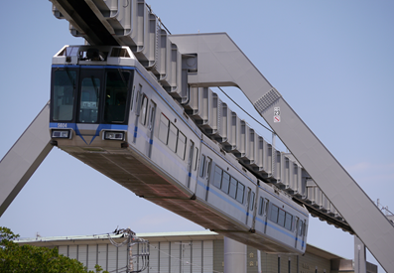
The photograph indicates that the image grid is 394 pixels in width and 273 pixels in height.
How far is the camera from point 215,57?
21.9 m

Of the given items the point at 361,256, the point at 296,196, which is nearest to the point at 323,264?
the point at 361,256

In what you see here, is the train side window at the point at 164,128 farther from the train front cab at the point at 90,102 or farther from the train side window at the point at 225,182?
the train side window at the point at 225,182

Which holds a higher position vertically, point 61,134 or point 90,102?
point 90,102

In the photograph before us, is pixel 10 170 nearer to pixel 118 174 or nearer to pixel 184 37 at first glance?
pixel 118 174

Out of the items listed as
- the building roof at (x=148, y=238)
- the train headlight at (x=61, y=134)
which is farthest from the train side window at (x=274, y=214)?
the building roof at (x=148, y=238)

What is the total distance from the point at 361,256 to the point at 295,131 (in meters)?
40.9

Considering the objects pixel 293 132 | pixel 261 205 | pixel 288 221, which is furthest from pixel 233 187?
pixel 288 221

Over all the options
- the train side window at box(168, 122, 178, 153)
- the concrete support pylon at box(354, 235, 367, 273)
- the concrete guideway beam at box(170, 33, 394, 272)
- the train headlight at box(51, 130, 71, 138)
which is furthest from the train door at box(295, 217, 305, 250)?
the train headlight at box(51, 130, 71, 138)

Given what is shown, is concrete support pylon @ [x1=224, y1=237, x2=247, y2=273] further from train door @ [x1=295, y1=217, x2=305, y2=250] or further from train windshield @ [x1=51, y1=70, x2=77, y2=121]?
train windshield @ [x1=51, y1=70, x2=77, y2=121]

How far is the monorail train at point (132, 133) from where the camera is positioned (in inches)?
623

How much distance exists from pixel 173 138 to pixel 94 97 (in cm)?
434

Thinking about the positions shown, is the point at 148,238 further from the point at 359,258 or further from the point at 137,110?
the point at 137,110

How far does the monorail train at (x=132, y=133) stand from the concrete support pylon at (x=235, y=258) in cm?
1577

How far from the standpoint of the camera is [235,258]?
4097cm
